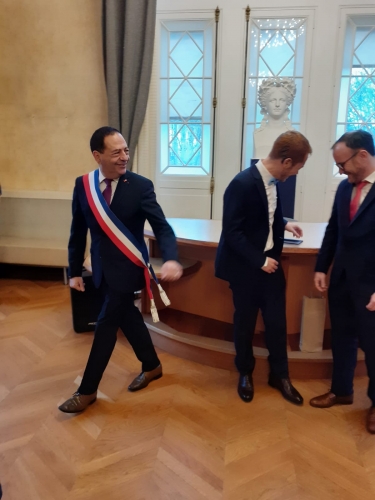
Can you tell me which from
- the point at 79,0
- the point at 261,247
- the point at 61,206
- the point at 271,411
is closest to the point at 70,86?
the point at 79,0

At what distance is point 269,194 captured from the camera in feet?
6.60

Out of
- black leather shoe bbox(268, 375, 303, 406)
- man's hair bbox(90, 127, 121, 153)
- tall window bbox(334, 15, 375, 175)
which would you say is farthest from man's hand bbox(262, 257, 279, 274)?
tall window bbox(334, 15, 375, 175)

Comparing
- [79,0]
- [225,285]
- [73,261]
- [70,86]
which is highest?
[79,0]

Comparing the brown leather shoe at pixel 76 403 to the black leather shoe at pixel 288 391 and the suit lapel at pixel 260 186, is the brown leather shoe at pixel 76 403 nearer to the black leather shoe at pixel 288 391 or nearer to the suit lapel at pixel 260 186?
the black leather shoe at pixel 288 391

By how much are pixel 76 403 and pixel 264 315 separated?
1.01 meters

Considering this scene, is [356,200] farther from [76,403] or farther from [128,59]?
[128,59]

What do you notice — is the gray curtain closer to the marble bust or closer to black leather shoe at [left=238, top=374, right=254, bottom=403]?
the marble bust

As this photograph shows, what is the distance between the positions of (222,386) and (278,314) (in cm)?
53

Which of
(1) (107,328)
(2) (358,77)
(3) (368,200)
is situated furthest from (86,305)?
(2) (358,77)

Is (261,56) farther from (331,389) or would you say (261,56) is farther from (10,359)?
(10,359)

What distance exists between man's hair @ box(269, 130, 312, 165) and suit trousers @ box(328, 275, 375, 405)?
1.92 ft

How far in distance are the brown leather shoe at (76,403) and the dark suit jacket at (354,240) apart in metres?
1.31

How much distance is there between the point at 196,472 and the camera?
173 cm

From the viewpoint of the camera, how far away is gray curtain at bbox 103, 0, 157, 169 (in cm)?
374
